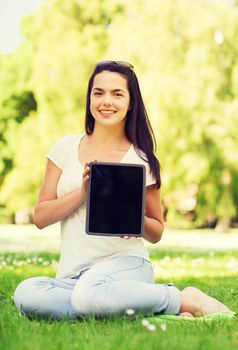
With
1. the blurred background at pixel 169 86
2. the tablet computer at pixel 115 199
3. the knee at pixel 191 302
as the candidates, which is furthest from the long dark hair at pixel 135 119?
the blurred background at pixel 169 86

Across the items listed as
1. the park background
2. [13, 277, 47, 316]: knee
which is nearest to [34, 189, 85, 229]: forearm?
[13, 277, 47, 316]: knee

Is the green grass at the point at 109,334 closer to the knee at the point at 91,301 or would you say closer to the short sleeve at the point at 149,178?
the knee at the point at 91,301

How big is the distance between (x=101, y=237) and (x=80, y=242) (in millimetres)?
136

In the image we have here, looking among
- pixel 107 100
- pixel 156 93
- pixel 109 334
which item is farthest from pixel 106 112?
pixel 156 93

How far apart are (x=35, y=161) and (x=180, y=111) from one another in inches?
315

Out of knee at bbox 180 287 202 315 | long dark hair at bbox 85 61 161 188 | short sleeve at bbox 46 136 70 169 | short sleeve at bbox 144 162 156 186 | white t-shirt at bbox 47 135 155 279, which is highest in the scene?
long dark hair at bbox 85 61 161 188

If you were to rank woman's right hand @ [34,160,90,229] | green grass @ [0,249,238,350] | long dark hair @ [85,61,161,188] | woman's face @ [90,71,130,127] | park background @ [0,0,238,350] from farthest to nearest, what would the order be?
1. park background @ [0,0,238,350]
2. long dark hair @ [85,61,161,188]
3. woman's face @ [90,71,130,127]
4. woman's right hand @ [34,160,90,229]
5. green grass @ [0,249,238,350]

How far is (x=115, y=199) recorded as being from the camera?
14.8 ft

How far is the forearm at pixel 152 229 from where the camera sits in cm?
474

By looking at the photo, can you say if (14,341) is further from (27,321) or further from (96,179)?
(96,179)

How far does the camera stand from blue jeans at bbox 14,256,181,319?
14.2ft

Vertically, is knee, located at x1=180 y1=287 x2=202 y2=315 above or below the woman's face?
below

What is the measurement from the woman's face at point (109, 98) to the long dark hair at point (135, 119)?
0.05m

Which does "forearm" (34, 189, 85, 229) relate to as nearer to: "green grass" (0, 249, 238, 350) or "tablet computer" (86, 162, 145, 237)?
"tablet computer" (86, 162, 145, 237)
